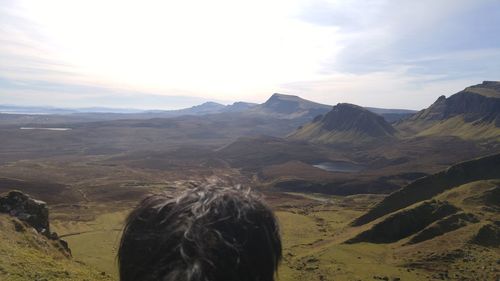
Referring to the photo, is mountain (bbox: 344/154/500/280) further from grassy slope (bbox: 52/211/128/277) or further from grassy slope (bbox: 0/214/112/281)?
grassy slope (bbox: 0/214/112/281)

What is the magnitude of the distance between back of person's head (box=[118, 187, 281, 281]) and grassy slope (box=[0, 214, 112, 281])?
66.2 ft

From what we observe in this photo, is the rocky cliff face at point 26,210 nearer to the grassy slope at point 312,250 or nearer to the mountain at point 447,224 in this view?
the grassy slope at point 312,250

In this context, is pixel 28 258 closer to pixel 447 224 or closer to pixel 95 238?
pixel 95 238

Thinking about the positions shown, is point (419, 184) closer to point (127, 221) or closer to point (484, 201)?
point (484, 201)

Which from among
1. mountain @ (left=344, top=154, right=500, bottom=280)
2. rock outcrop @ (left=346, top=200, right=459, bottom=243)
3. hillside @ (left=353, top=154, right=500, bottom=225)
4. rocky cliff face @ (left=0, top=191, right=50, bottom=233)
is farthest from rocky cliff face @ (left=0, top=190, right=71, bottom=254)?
hillside @ (left=353, top=154, right=500, bottom=225)

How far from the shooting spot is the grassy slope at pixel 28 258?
2286cm

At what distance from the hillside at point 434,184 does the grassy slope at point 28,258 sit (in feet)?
182

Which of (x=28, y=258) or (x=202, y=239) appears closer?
(x=202, y=239)

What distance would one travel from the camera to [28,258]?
26.2m

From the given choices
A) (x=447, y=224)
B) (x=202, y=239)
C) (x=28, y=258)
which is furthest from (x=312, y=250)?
(x=202, y=239)

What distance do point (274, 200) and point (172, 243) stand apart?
12516 cm

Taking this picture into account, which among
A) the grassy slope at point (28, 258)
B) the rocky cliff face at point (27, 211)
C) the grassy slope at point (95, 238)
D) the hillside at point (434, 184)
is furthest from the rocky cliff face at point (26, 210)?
the hillside at point (434, 184)

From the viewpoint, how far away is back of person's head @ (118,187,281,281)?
3783mm

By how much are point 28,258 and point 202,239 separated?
1024 inches
